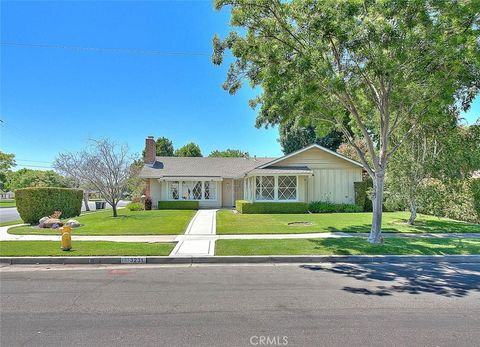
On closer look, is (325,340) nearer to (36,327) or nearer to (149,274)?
(36,327)

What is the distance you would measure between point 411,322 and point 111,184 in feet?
63.8

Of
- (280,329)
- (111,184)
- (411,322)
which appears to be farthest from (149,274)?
(111,184)

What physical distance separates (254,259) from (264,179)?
16215 mm

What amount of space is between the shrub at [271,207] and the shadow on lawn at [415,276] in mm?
14823

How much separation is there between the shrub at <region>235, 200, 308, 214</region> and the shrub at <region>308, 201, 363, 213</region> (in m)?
1.25

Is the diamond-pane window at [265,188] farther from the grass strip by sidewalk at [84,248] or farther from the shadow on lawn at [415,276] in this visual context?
the shadow on lawn at [415,276]

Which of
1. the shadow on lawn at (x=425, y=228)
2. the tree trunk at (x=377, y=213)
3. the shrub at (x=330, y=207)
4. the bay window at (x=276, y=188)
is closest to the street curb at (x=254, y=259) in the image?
the tree trunk at (x=377, y=213)

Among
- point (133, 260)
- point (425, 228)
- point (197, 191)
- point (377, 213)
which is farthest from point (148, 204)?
point (377, 213)

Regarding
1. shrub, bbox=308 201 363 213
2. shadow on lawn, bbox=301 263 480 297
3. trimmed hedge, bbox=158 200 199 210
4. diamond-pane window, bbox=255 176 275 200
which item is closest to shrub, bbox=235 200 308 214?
diamond-pane window, bbox=255 176 275 200

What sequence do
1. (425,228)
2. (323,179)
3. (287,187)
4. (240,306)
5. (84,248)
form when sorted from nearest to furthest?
1. (240,306)
2. (84,248)
3. (425,228)
4. (287,187)
5. (323,179)

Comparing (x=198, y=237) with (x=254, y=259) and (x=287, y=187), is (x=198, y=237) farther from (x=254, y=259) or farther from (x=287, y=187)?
(x=287, y=187)

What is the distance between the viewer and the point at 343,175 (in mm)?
27078

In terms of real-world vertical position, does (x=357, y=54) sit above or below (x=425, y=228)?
above

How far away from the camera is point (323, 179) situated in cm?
2698
